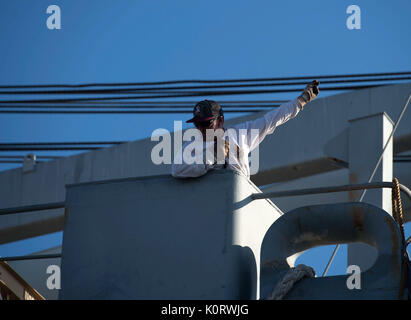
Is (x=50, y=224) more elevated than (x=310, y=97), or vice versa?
(x=50, y=224)

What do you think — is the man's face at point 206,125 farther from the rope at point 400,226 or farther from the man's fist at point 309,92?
the rope at point 400,226

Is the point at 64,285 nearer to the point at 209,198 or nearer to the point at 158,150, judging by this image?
the point at 209,198

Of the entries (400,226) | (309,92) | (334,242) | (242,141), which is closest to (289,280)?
(334,242)

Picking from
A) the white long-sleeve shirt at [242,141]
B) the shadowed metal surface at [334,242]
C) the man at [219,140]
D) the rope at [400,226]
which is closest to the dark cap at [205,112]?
the man at [219,140]

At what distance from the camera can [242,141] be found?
22.1 feet

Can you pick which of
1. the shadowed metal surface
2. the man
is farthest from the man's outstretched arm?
the shadowed metal surface

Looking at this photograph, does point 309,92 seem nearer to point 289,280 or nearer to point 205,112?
point 205,112

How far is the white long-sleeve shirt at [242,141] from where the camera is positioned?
654cm

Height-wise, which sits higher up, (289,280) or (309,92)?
(309,92)

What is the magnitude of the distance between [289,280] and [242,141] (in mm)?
1056

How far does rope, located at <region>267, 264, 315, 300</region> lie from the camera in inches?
242

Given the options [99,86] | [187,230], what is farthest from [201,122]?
[99,86]
